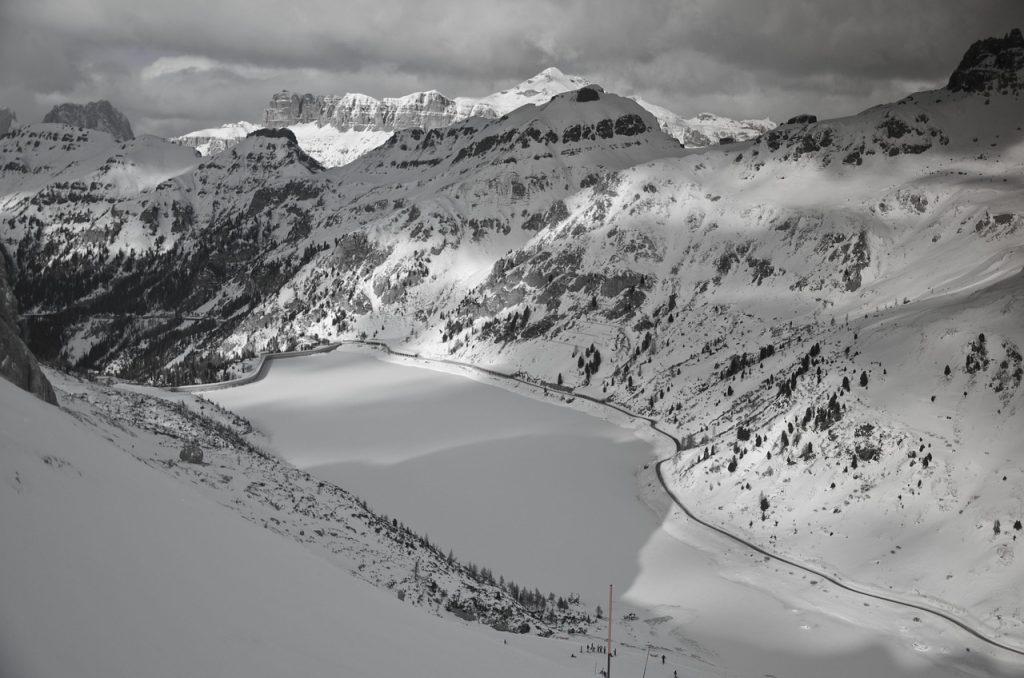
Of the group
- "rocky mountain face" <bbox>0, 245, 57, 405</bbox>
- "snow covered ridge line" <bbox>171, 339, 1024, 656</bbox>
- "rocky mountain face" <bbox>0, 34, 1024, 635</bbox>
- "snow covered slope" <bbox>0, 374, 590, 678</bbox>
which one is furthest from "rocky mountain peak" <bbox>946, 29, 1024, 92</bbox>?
"rocky mountain face" <bbox>0, 245, 57, 405</bbox>

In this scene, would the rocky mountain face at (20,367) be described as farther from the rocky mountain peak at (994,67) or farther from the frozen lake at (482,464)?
the rocky mountain peak at (994,67)

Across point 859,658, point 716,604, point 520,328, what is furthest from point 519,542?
point 520,328

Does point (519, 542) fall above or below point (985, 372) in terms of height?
below

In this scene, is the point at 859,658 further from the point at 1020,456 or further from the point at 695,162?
the point at 695,162

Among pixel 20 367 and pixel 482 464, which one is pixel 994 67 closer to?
pixel 482 464

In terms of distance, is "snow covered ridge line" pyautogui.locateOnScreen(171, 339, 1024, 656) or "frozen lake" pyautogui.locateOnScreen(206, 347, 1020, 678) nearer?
"frozen lake" pyautogui.locateOnScreen(206, 347, 1020, 678)

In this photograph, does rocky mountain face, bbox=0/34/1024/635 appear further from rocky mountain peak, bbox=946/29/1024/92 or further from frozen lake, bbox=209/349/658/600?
frozen lake, bbox=209/349/658/600

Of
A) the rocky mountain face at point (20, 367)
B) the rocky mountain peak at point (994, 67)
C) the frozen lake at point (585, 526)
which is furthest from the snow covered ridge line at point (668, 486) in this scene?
the rocky mountain peak at point (994, 67)
